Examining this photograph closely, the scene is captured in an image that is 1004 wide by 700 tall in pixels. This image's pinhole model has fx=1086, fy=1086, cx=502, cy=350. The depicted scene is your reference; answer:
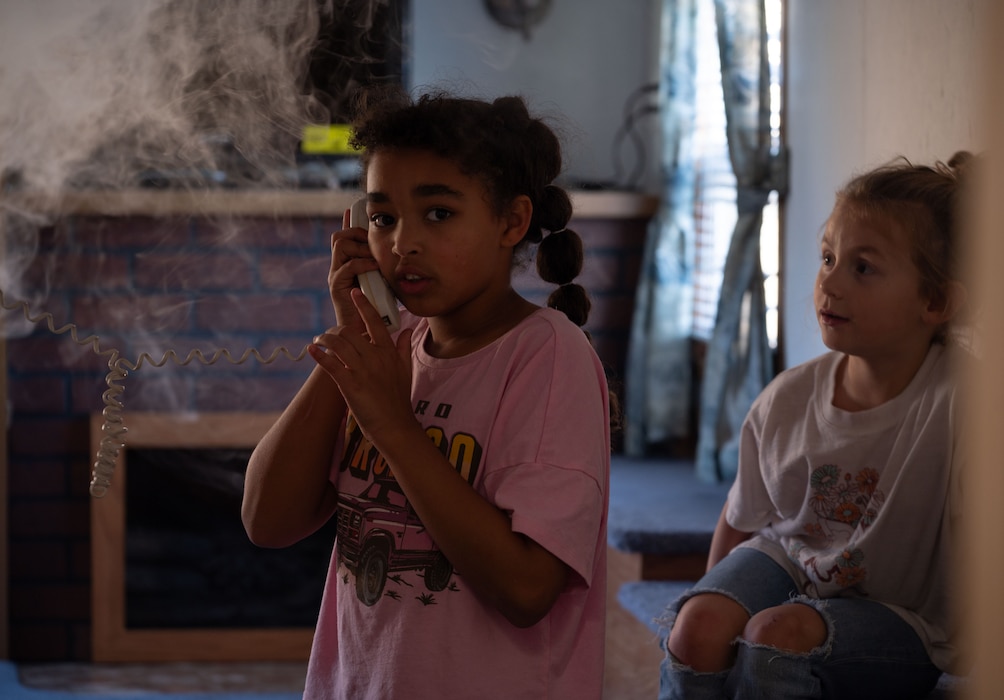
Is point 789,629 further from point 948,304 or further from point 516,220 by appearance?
point 516,220

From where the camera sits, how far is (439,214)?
96 cm

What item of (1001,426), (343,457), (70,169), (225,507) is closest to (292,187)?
(70,169)

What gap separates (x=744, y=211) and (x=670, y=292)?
0.52 metres

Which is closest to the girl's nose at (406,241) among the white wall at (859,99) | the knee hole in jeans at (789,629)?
the knee hole in jeans at (789,629)

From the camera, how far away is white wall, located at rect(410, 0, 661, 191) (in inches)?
141

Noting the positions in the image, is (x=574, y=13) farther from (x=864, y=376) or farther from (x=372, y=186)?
(x=372, y=186)

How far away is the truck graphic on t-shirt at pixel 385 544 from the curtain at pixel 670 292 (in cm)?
215

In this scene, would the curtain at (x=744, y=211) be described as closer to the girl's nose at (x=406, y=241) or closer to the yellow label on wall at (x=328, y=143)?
the yellow label on wall at (x=328, y=143)

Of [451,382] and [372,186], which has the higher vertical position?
[372,186]

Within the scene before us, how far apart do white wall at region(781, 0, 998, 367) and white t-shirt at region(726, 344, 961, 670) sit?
442 millimetres

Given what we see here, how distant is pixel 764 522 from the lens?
1396 millimetres

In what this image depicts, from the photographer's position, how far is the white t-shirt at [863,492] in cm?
121

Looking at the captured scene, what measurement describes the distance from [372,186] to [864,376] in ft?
2.26

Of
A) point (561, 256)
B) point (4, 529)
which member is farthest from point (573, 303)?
point (4, 529)
